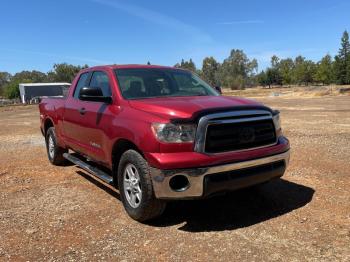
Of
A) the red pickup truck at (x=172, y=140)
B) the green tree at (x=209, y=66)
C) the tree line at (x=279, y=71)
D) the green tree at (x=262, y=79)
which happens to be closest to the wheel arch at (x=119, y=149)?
the red pickup truck at (x=172, y=140)

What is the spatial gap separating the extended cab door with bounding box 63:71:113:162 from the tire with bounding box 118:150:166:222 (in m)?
0.65

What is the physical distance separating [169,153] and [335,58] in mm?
98719

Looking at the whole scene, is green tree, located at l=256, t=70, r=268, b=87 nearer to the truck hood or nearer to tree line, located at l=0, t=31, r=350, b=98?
tree line, located at l=0, t=31, r=350, b=98

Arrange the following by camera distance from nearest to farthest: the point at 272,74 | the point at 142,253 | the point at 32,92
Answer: the point at 142,253 → the point at 32,92 → the point at 272,74

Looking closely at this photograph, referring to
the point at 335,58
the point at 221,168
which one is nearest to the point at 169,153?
the point at 221,168

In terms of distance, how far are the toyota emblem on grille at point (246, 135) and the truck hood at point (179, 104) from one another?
0.32 meters

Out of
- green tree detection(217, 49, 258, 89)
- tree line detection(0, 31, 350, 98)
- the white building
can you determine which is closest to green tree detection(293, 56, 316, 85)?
tree line detection(0, 31, 350, 98)

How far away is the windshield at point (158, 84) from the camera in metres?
5.56

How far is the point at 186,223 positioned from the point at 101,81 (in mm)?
2547

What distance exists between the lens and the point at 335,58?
309 feet

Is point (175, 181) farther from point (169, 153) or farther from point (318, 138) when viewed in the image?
point (318, 138)

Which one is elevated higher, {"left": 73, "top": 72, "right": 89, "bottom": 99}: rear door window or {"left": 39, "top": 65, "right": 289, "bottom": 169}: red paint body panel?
{"left": 73, "top": 72, "right": 89, "bottom": 99}: rear door window

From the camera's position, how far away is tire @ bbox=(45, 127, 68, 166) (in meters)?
8.11

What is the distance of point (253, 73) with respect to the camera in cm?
14488
